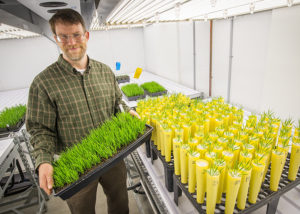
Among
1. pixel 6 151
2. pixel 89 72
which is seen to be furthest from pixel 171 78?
pixel 6 151

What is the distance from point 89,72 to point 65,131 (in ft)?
1.62

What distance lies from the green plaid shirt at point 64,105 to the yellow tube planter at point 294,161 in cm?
126

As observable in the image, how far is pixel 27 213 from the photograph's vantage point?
2.22 meters

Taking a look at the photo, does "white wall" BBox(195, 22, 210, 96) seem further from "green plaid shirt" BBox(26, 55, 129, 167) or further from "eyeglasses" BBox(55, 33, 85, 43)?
"eyeglasses" BBox(55, 33, 85, 43)

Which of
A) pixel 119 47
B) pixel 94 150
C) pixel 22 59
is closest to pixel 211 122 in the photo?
pixel 94 150

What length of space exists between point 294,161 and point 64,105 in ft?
4.72

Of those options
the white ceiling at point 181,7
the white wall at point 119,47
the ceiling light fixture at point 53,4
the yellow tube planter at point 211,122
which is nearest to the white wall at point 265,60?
the white ceiling at point 181,7

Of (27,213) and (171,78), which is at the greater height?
(171,78)

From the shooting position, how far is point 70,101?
128cm

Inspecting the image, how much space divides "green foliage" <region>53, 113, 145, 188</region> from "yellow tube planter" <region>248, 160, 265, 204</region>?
683 mm

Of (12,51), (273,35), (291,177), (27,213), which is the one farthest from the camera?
(12,51)

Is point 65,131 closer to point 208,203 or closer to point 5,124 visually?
point 208,203

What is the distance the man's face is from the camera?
1.17 m

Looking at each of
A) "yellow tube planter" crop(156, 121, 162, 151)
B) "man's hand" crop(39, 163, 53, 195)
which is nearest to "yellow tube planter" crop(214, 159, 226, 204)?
"yellow tube planter" crop(156, 121, 162, 151)
